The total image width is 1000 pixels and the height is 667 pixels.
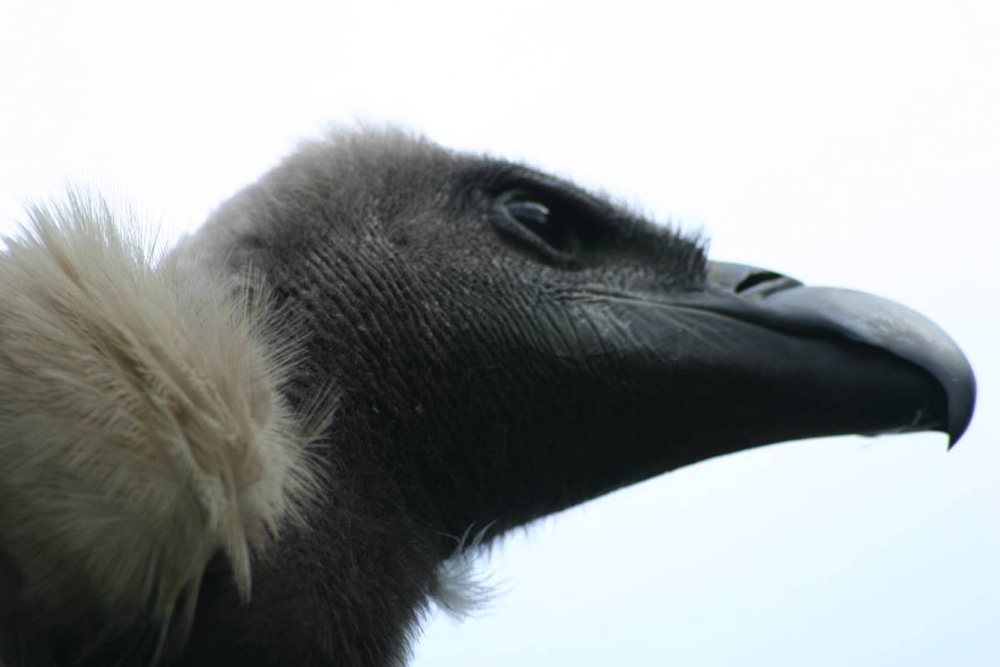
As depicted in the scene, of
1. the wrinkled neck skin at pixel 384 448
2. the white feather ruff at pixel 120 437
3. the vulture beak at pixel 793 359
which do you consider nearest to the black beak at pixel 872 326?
the vulture beak at pixel 793 359

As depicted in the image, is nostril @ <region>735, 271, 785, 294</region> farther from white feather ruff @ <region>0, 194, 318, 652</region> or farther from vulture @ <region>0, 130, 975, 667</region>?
white feather ruff @ <region>0, 194, 318, 652</region>

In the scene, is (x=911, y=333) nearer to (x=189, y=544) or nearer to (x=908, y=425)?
(x=908, y=425)

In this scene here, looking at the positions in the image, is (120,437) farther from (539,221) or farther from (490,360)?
(539,221)

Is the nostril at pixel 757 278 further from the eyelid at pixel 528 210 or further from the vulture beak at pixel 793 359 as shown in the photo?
the eyelid at pixel 528 210

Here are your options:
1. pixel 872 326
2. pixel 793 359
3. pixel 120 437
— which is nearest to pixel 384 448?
pixel 120 437

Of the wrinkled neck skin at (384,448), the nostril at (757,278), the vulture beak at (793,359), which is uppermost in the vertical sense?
the nostril at (757,278)

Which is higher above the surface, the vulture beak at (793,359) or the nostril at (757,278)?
the nostril at (757,278)

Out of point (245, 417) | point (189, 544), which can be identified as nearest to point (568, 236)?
point (245, 417)
